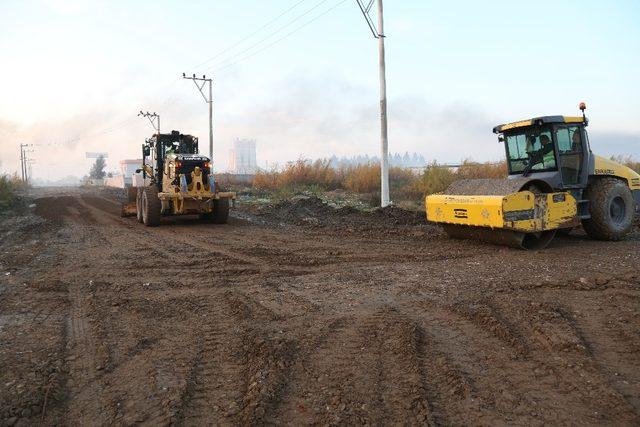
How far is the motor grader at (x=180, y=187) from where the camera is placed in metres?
13.3

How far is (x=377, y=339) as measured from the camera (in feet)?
13.9

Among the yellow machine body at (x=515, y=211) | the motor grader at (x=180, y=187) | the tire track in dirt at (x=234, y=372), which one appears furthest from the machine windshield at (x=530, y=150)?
→ the motor grader at (x=180, y=187)

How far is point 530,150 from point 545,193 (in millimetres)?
1549

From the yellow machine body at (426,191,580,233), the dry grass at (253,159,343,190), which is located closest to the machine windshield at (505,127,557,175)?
the yellow machine body at (426,191,580,233)

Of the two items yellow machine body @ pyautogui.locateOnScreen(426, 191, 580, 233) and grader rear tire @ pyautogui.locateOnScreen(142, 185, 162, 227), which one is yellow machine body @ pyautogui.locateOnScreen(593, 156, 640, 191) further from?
grader rear tire @ pyautogui.locateOnScreen(142, 185, 162, 227)

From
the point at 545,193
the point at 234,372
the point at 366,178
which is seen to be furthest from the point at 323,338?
the point at 366,178

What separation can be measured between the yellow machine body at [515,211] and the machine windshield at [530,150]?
1.01 metres

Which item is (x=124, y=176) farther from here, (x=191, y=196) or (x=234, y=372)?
(x=234, y=372)

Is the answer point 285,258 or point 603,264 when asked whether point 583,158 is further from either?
point 285,258

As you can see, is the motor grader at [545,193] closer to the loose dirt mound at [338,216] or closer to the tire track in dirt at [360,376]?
the loose dirt mound at [338,216]

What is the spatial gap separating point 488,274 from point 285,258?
3269mm

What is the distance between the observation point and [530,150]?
9.84m

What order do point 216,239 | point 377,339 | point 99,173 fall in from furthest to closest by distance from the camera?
point 99,173 < point 216,239 < point 377,339

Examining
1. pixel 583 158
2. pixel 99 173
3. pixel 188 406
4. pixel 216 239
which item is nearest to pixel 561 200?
pixel 583 158
